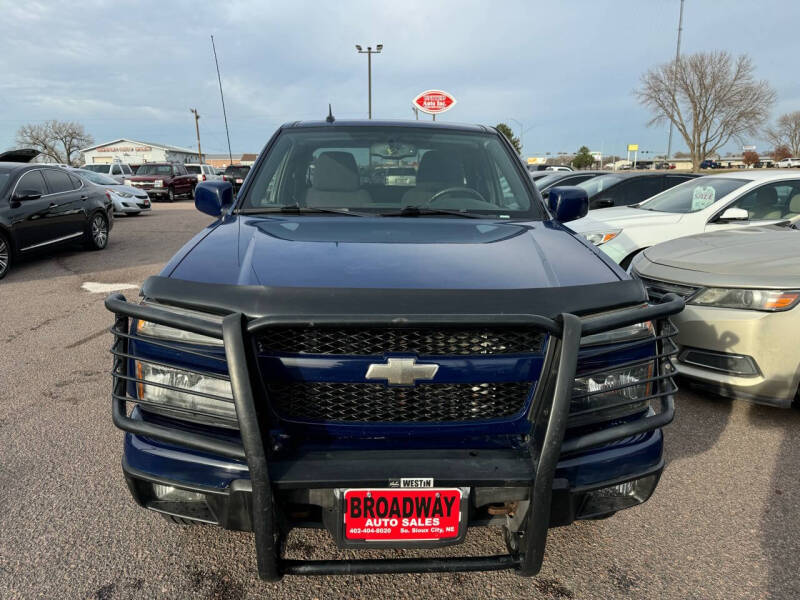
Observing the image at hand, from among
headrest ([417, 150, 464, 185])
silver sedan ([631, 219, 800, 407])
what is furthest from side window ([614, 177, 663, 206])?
headrest ([417, 150, 464, 185])

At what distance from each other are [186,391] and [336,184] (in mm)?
1631

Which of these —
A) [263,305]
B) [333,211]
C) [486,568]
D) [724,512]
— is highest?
[333,211]

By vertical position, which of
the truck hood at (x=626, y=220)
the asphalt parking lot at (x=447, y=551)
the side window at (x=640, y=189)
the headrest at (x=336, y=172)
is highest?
the headrest at (x=336, y=172)

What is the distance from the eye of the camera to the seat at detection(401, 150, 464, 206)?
10.0ft

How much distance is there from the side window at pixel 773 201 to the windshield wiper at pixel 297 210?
539cm

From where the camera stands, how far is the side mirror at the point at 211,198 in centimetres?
311

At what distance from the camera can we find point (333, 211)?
2812 mm

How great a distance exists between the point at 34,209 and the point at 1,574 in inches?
299

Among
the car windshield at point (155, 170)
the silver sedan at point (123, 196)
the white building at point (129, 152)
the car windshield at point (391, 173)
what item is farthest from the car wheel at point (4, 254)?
the white building at point (129, 152)

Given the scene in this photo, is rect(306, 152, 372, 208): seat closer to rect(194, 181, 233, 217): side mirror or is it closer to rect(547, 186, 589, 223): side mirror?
rect(194, 181, 233, 217): side mirror

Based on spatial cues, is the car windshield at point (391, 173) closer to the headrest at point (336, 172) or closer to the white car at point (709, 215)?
the headrest at point (336, 172)

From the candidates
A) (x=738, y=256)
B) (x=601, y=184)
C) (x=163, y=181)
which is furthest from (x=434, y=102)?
(x=738, y=256)

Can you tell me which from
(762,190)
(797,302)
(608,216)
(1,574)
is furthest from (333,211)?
(762,190)

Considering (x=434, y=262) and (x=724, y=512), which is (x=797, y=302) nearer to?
(x=724, y=512)
